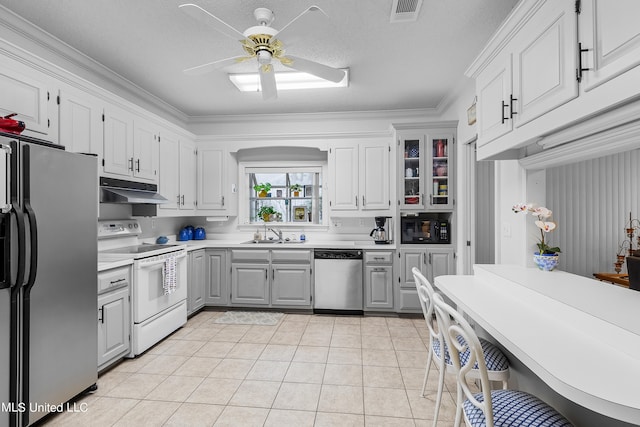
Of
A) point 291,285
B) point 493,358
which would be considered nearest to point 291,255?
point 291,285

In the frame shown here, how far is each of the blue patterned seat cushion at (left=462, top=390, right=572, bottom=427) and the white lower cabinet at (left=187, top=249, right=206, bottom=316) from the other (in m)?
3.31

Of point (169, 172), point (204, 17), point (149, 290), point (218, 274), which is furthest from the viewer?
point (218, 274)

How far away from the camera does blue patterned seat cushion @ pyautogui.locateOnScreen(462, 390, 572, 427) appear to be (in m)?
1.24

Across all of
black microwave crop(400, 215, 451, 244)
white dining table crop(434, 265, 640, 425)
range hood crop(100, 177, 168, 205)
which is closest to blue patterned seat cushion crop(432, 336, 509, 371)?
white dining table crop(434, 265, 640, 425)

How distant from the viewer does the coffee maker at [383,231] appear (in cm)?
442

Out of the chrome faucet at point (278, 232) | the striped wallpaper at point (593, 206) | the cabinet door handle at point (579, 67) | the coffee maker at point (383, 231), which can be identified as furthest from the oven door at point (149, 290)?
the striped wallpaper at point (593, 206)

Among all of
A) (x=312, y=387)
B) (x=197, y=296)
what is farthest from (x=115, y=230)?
(x=312, y=387)

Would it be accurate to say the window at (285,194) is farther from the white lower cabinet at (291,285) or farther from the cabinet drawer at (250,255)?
the white lower cabinet at (291,285)

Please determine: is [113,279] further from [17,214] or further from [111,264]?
[17,214]

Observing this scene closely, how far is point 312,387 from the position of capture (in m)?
2.47

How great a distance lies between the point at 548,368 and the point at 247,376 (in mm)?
2167

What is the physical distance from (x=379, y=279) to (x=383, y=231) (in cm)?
65

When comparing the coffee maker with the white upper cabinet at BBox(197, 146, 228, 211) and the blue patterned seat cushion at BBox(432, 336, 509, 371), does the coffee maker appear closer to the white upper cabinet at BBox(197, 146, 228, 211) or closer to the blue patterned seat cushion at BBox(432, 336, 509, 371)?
the white upper cabinet at BBox(197, 146, 228, 211)

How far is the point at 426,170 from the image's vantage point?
4086 millimetres
